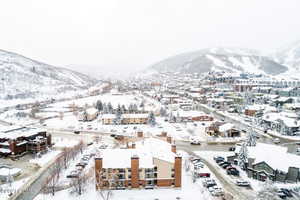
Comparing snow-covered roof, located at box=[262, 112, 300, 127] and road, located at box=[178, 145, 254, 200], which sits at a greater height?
snow-covered roof, located at box=[262, 112, 300, 127]

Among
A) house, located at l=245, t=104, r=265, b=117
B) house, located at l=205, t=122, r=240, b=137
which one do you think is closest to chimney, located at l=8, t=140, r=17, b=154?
house, located at l=205, t=122, r=240, b=137

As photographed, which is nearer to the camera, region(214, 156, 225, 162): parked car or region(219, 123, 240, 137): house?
region(214, 156, 225, 162): parked car

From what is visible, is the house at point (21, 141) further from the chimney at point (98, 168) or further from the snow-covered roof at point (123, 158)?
the chimney at point (98, 168)

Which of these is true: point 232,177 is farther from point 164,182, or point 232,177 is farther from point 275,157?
point 164,182

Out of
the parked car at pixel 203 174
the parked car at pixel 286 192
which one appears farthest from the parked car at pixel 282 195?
the parked car at pixel 203 174

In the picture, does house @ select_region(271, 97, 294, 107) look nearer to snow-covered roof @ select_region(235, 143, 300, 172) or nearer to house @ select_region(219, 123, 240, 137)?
house @ select_region(219, 123, 240, 137)

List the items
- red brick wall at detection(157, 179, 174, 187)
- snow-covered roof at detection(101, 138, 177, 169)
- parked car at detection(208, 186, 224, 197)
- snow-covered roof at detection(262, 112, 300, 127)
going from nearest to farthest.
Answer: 1. parked car at detection(208, 186, 224, 197)
2. snow-covered roof at detection(101, 138, 177, 169)
3. red brick wall at detection(157, 179, 174, 187)
4. snow-covered roof at detection(262, 112, 300, 127)

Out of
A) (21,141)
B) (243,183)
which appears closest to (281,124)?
(243,183)
